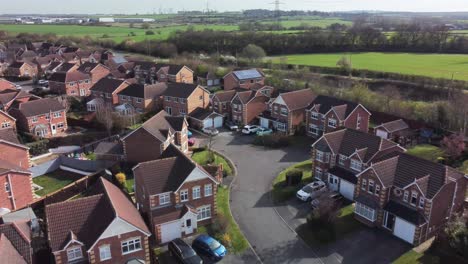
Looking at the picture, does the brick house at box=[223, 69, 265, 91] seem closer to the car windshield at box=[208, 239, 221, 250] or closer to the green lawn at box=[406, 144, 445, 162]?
the green lawn at box=[406, 144, 445, 162]

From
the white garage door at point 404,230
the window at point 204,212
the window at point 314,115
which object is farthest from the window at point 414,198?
the window at point 314,115

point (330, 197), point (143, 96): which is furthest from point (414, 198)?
point (143, 96)

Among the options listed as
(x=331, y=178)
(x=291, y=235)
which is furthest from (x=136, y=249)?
(x=331, y=178)

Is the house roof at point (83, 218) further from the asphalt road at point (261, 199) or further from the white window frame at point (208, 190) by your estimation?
the asphalt road at point (261, 199)

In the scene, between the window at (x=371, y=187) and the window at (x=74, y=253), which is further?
the window at (x=371, y=187)

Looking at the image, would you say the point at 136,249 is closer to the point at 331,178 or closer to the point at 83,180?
the point at 83,180

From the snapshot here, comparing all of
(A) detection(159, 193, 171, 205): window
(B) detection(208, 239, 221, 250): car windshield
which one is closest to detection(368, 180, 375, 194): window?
(B) detection(208, 239, 221, 250): car windshield

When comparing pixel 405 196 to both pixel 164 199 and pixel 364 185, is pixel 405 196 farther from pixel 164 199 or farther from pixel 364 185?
pixel 164 199
